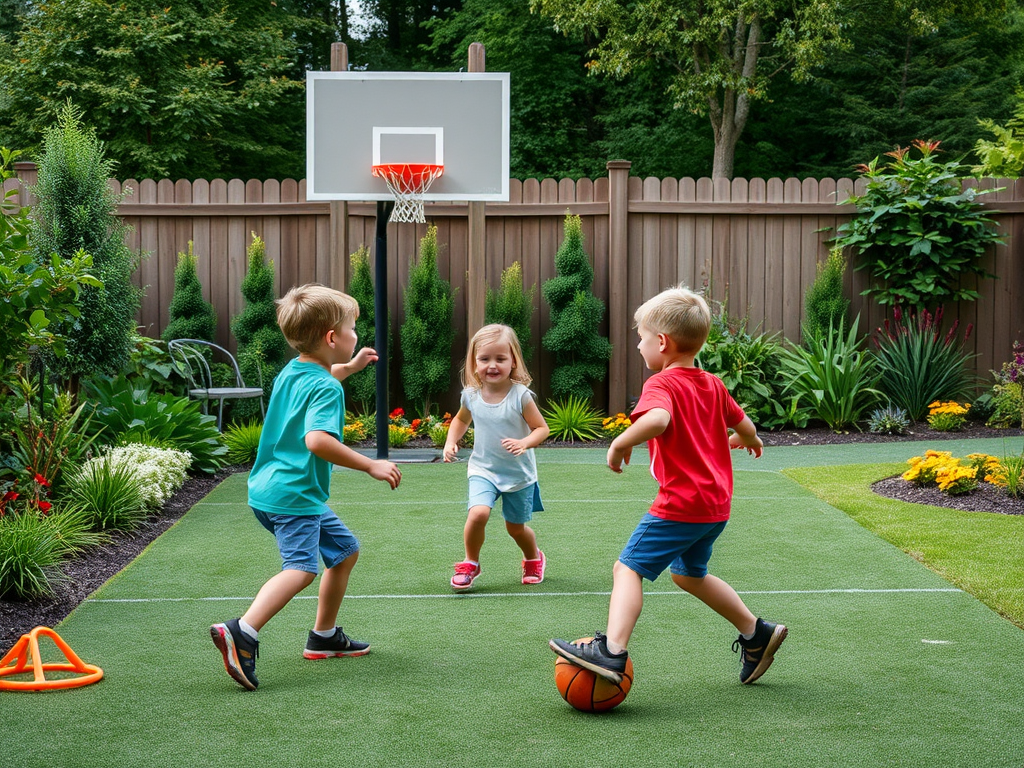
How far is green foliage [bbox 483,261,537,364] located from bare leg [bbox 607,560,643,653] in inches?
267

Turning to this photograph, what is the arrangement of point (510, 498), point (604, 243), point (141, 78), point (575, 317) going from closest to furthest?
point (510, 498)
point (575, 317)
point (604, 243)
point (141, 78)

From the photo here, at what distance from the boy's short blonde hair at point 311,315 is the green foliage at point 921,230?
7591mm

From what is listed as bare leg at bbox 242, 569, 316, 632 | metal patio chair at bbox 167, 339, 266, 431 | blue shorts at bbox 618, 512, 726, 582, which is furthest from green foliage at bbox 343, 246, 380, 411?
blue shorts at bbox 618, 512, 726, 582

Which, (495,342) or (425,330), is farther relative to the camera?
(425,330)

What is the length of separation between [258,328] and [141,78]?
27.7ft

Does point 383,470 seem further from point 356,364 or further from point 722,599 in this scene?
point 722,599

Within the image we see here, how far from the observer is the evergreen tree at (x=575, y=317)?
9.99 metres

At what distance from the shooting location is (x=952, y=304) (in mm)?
10422

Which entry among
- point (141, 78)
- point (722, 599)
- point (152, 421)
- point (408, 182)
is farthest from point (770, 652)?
point (141, 78)

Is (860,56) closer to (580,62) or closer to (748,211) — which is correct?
(580,62)

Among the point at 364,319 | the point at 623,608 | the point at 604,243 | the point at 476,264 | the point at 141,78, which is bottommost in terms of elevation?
the point at 623,608

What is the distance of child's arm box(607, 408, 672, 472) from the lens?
3070 mm

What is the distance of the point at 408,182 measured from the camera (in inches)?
345

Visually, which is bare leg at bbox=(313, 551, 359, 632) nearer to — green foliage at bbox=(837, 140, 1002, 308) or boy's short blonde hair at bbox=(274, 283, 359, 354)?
boy's short blonde hair at bbox=(274, 283, 359, 354)
